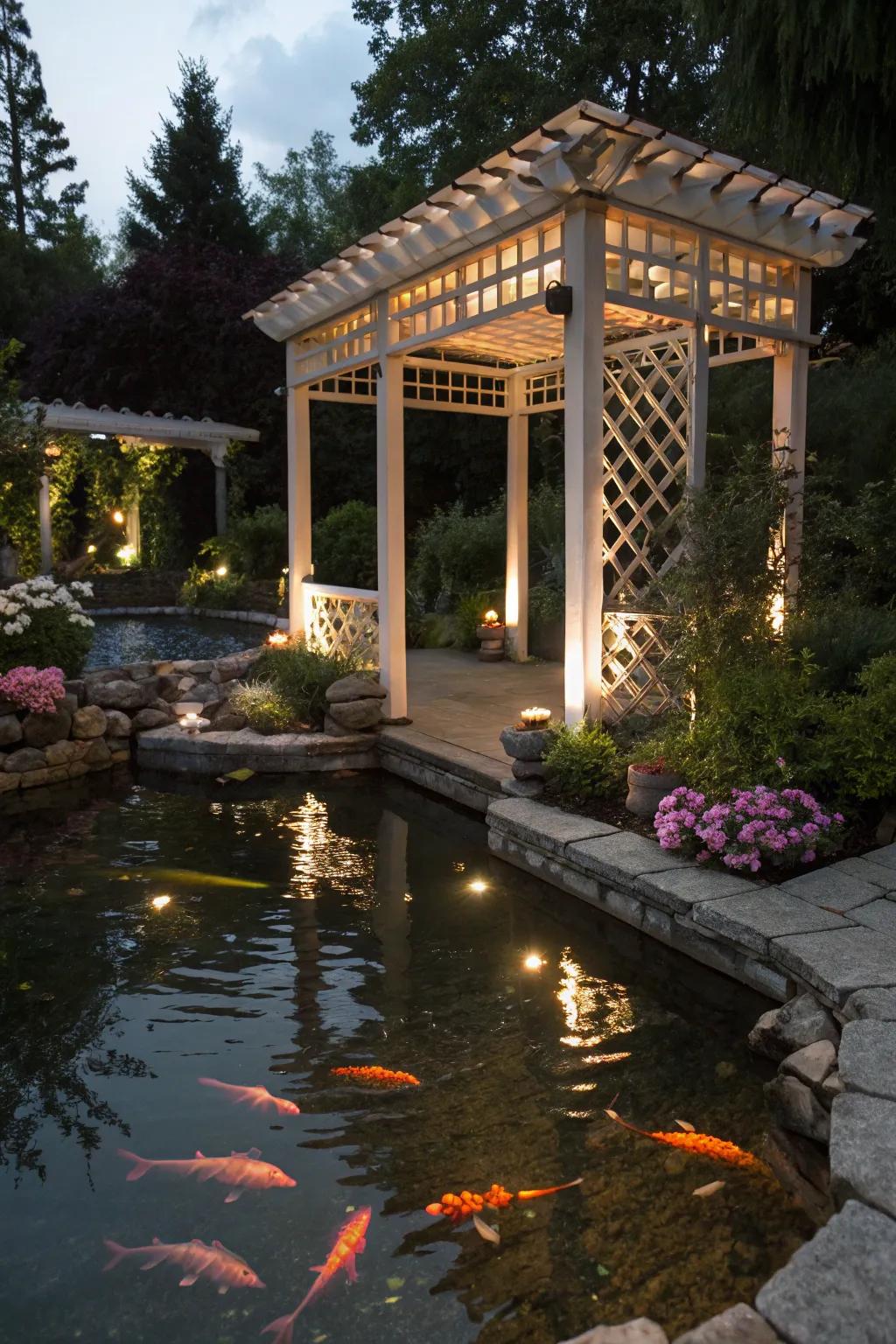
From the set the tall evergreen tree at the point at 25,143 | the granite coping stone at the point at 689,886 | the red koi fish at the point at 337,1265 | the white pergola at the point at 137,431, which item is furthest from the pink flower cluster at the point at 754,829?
the tall evergreen tree at the point at 25,143

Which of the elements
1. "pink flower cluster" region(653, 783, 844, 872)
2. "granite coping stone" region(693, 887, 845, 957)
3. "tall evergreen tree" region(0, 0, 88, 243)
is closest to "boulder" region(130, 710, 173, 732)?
"pink flower cluster" region(653, 783, 844, 872)

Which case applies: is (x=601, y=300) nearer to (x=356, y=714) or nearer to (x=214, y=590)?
(x=356, y=714)

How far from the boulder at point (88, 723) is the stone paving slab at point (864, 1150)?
585cm

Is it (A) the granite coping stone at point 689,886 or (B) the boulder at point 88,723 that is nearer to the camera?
(A) the granite coping stone at point 689,886

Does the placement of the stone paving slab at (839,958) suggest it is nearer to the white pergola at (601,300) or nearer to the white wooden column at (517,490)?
the white pergola at (601,300)

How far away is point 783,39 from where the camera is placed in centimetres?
423

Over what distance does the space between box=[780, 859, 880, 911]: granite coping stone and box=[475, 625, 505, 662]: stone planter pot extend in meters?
5.88

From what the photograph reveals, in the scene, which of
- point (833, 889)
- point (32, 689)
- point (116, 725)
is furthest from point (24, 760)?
point (833, 889)

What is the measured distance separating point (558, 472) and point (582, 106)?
8819 millimetres

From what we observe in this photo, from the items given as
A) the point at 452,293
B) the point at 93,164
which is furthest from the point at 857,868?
the point at 93,164

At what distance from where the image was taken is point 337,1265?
232 centimetres

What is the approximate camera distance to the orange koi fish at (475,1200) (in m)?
2.49

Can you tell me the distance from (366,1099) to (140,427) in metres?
13.4

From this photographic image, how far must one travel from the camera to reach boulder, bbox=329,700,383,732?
23.1 ft
